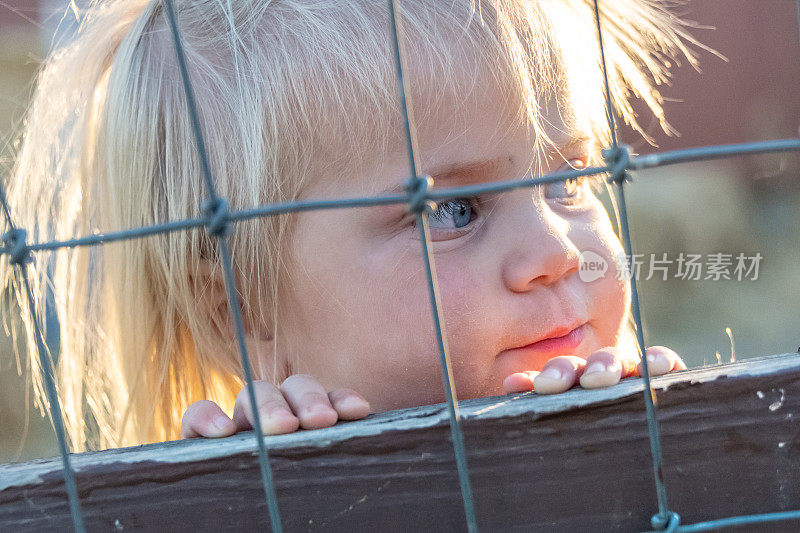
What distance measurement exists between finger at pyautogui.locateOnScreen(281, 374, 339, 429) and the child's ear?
0.91 ft

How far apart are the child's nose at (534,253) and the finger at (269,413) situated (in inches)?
11.8

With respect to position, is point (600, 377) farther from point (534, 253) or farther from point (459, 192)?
point (534, 253)

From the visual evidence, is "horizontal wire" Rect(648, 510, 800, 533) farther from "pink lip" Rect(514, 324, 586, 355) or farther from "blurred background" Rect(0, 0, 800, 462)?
"blurred background" Rect(0, 0, 800, 462)

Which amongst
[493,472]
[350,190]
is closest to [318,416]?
[493,472]

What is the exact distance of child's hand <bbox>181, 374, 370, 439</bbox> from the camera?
2.06 ft

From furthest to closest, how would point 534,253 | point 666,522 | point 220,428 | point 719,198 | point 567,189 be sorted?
point 719,198 < point 567,189 < point 534,253 < point 220,428 < point 666,522

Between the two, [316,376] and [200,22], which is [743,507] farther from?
[200,22]

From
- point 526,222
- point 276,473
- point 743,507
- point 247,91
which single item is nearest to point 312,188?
point 247,91

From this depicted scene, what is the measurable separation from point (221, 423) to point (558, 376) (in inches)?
10.5

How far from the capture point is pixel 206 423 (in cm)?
67

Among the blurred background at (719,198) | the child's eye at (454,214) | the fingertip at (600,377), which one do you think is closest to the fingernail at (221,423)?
the fingertip at (600,377)

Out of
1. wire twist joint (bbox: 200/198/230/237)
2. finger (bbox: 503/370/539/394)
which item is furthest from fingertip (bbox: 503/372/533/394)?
wire twist joint (bbox: 200/198/230/237)

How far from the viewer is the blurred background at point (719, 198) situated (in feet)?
11.5

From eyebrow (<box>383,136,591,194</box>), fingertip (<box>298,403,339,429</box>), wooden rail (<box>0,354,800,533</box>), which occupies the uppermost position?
eyebrow (<box>383,136,591,194</box>)
